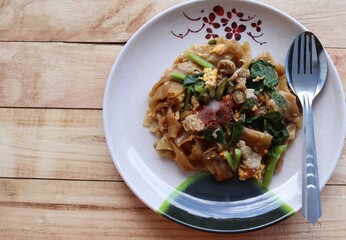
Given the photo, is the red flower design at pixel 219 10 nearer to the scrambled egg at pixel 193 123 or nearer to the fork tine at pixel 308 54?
the fork tine at pixel 308 54

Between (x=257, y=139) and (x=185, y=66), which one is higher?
(x=185, y=66)

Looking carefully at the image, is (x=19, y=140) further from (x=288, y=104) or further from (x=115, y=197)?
(x=288, y=104)

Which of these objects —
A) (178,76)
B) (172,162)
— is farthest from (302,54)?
(172,162)

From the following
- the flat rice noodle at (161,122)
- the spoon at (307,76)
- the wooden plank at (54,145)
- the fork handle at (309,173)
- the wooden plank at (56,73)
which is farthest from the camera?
the wooden plank at (56,73)

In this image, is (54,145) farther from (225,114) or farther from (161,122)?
(225,114)

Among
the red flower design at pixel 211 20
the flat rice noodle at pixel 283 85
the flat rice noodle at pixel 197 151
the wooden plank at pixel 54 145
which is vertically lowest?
the wooden plank at pixel 54 145

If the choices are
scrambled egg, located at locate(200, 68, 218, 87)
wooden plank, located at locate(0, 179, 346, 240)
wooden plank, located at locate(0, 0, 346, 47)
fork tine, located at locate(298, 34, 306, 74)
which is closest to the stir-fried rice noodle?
scrambled egg, located at locate(200, 68, 218, 87)

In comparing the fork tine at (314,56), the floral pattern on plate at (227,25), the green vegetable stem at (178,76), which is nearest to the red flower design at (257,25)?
the floral pattern on plate at (227,25)

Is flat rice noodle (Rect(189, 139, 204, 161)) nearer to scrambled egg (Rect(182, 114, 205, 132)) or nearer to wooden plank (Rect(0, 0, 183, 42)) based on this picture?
scrambled egg (Rect(182, 114, 205, 132))
